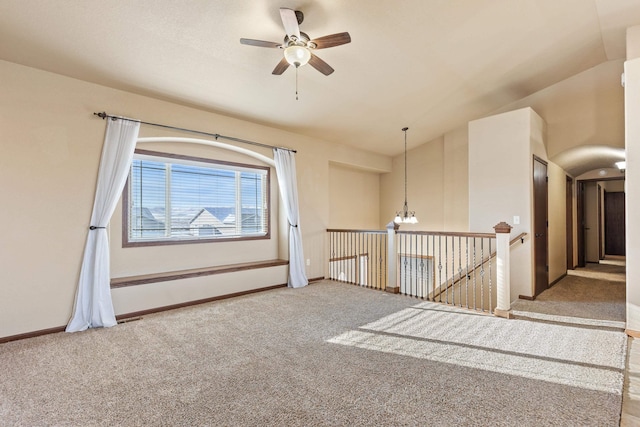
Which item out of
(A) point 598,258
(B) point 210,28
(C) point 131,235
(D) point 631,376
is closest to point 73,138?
(C) point 131,235

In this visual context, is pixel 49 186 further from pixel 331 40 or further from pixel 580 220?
pixel 580 220

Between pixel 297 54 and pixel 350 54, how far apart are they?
49.4 inches

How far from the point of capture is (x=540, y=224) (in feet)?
17.5

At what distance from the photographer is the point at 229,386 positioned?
7.63 feet

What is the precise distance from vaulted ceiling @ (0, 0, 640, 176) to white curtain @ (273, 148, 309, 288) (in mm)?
638

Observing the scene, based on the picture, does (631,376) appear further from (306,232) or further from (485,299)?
(306,232)

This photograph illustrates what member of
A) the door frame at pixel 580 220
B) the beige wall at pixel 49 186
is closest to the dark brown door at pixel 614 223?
the door frame at pixel 580 220

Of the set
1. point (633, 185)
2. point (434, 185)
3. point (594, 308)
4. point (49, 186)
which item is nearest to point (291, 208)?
point (49, 186)

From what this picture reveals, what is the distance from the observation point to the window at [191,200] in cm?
434

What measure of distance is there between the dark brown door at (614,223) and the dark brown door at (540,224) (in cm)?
619

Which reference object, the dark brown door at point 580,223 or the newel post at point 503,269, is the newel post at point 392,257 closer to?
the newel post at point 503,269

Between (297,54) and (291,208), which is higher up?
(297,54)

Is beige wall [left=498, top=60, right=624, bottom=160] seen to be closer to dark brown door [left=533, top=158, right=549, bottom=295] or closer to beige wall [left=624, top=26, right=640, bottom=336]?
dark brown door [left=533, top=158, right=549, bottom=295]

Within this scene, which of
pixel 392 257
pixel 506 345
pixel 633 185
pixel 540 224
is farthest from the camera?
pixel 540 224
